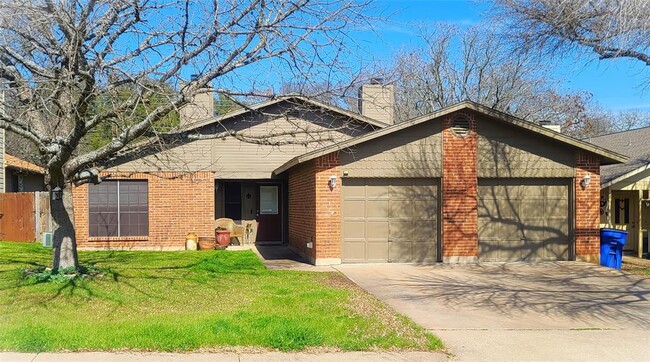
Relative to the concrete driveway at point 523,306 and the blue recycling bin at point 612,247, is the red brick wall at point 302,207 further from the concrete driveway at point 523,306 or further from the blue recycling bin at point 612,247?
the blue recycling bin at point 612,247

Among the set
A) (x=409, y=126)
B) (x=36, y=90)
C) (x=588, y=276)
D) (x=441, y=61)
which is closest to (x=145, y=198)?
(x=409, y=126)

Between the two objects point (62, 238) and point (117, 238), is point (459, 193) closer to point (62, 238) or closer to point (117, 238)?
point (62, 238)

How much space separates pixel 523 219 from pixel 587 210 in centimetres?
164

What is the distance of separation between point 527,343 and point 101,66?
6.86 meters

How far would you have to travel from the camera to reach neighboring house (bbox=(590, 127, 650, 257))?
59.4ft

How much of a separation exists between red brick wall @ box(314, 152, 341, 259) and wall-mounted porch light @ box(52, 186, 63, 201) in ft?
19.5

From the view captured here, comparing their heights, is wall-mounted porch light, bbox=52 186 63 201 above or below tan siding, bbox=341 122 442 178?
below

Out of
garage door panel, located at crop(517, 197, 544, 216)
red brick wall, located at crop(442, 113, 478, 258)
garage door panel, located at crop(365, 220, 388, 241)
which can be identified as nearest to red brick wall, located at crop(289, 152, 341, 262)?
garage door panel, located at crop(365, 220, 388, 241)

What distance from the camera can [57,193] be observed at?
428 inches

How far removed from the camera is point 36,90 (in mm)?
8844

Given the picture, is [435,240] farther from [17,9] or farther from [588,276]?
[17,9]

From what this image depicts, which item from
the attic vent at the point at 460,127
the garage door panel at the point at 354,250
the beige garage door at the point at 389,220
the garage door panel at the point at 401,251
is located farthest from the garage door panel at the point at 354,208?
the attic vent at the point at 460,127

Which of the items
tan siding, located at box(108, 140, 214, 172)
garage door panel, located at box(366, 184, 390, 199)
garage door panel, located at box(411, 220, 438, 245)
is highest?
tan siding, located at box(108, 140, 214, 172)

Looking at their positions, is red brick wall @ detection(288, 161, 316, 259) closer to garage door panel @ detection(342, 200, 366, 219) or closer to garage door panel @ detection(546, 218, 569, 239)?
garage door panel @ detection(342, 200, 366, 219)
